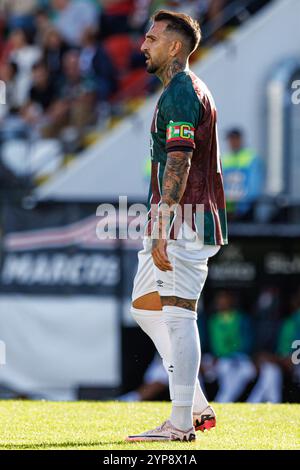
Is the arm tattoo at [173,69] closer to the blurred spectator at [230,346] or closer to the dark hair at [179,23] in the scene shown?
the dark hair at [179,23]

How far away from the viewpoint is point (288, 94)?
635 inches

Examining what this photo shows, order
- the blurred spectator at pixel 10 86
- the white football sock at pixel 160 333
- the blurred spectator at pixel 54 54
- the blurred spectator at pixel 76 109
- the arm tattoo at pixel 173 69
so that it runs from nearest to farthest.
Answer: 1. the arm tattoo at pixel 173 69
2. the white football sock at pixel 160 333
3. the blurred spectator at pixel 76 109
4. the blurred spectator at pixel 10 86
5. the blurred spectator at pixel 54 54

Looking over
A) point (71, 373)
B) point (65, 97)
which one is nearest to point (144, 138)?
point (65, 97)

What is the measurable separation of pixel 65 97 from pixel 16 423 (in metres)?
11.1

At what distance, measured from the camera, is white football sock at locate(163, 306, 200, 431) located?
6.07 meters

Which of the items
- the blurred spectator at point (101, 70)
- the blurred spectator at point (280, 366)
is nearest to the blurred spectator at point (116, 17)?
the blurred spectator at point (101, 70)

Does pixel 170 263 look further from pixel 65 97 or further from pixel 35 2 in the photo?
pixel 35 2

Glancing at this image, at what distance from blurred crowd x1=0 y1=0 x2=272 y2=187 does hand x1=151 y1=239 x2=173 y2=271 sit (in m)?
10.2

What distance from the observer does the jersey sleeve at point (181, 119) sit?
599cm

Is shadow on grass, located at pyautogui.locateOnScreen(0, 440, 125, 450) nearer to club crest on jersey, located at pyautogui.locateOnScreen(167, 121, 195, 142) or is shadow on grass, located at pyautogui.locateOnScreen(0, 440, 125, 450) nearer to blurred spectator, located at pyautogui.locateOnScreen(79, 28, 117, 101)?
club crest on jersey, located at pyautogui.locateOnScreen(167, 121, 195, 142)

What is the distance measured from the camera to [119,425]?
277 inches

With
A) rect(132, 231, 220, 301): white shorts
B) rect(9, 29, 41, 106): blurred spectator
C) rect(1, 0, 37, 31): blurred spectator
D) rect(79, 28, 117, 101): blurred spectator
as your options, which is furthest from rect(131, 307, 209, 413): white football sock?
rect(1, 0, 37, 31): blurred spectator

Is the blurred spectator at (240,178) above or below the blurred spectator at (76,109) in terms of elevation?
below

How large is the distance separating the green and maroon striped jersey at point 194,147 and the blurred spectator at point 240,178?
746 centimetres
